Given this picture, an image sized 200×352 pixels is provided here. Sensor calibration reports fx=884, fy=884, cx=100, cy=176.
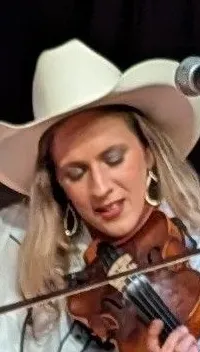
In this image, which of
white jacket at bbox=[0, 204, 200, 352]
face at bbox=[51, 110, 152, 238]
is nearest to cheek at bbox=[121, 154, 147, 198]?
face at bbox=[51, 110, 152, 238]

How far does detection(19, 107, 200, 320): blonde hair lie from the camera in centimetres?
88

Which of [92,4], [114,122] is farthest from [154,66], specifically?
[92,4]

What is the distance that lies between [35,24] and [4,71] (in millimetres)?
61

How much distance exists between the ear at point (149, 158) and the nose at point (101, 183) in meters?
0.05

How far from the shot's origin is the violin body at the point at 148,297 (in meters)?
0.83

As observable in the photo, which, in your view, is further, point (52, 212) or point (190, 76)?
point (52, 212)

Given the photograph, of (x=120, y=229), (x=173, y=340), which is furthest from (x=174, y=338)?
(x=120, y=229)

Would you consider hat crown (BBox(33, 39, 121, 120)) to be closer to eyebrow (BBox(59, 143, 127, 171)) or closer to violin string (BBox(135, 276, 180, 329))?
eyebrow (BBox(59, 143, 127, 171))

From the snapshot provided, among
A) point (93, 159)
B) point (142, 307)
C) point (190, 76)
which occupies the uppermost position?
point (190, 76)

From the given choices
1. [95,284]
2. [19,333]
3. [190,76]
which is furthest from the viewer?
[19,333]

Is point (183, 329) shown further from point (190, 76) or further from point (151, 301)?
point (190, 76)

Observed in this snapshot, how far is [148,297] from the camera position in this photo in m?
0.83

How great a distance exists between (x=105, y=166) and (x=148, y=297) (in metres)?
0.13

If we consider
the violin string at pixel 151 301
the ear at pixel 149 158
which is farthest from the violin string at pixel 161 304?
the ear at pixel 149 158
